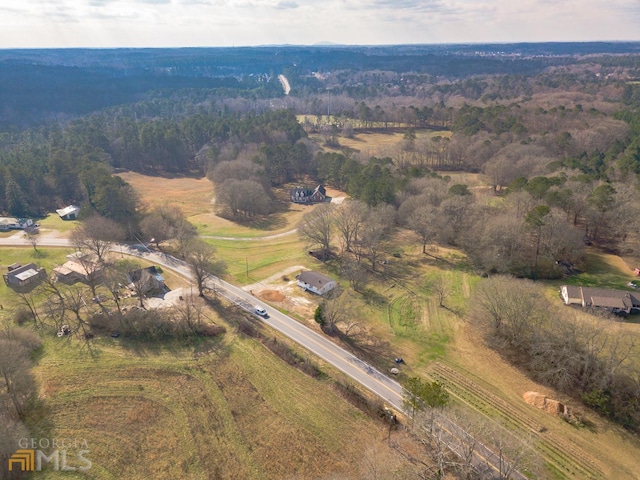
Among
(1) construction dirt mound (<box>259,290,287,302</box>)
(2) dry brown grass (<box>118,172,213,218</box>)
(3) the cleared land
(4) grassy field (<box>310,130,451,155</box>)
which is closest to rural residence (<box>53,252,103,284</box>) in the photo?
(3) the cleared land

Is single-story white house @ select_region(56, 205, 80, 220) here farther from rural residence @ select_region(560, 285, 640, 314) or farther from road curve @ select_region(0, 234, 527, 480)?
rural residence @ select_region(560, 285, 640, 314)

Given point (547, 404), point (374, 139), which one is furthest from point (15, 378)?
point (374, 139)

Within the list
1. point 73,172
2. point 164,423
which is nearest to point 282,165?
point 73,172

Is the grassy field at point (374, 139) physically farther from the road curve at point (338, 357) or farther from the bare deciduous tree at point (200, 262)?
the road curve at point (338, 357)

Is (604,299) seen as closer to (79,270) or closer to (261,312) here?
(261,312)

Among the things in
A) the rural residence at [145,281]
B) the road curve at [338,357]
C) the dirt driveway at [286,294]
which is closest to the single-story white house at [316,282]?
the dirt driveway at [286,294]

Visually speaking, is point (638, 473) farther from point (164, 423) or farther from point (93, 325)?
point (93, 325)
